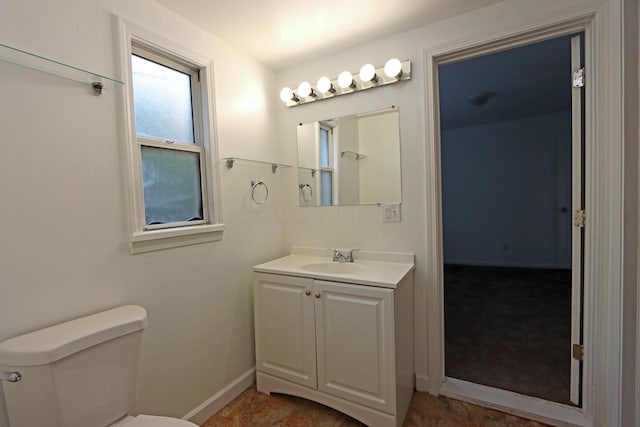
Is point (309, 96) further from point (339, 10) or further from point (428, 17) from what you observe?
point (428, 17)

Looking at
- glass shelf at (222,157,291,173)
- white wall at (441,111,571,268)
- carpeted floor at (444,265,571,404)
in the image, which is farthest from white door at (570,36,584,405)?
white wall at (441,111,571,268)

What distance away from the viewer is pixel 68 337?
1.04 meters

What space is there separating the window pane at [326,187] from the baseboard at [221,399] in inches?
49.2

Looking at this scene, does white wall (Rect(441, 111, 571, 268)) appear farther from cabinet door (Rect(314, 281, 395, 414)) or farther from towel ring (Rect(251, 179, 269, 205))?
cabinet door (Rect(314, 281, 395, 414))

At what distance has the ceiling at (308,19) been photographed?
1.56m

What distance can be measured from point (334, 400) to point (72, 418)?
1178mm

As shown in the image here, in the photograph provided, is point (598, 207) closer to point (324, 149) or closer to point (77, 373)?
point (324, 149)

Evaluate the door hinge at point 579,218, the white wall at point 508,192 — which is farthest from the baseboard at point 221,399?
the white wall at point 508,192

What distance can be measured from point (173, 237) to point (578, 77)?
222 centimetres

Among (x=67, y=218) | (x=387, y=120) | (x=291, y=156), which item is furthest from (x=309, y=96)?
(x=67, y=218)

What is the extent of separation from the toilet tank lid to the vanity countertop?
79cm

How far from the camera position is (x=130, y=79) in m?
1.41

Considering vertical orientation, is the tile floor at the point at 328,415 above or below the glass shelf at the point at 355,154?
below

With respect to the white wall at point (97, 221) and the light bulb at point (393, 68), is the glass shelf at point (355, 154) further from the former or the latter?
the white wall at point (97, 221)
